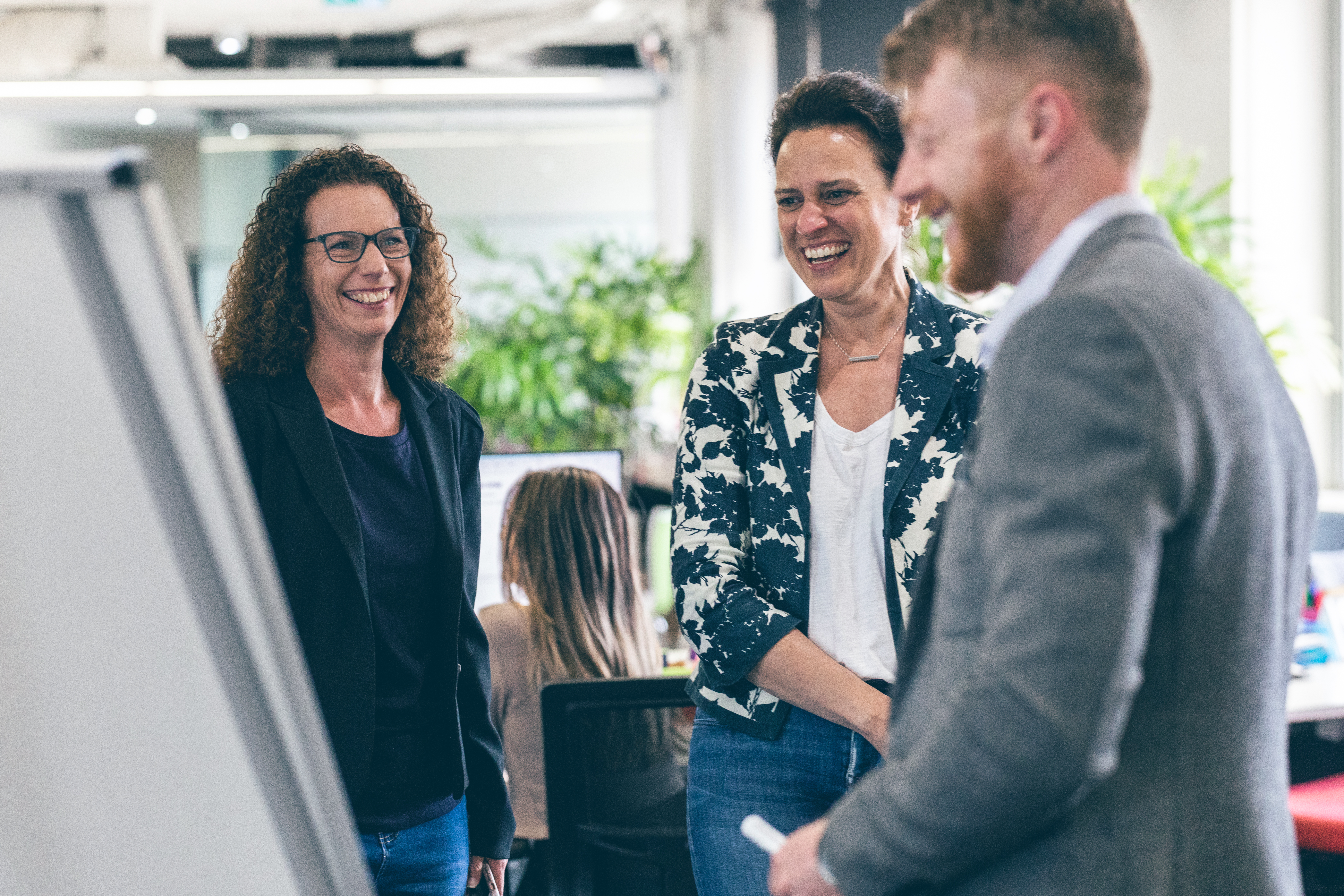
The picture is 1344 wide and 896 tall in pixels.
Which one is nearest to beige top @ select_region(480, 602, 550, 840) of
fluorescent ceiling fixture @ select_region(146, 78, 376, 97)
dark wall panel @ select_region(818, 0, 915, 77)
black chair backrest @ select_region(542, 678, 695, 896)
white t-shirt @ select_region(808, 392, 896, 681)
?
black chair backrest @ select_region(542, 678, 695, 896)

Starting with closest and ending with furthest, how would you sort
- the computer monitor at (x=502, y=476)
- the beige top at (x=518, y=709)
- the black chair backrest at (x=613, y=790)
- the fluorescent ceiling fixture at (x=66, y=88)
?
the black chair backrest at (x=613, y=790)
the beige top at (x=518, y=709)
the computer monitor at (x=502, y=476)
the fluorescent ceiling fixture at (x=66, y=88)

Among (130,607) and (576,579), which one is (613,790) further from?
(130,607)

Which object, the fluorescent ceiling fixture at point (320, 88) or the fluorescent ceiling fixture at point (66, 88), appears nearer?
the fluorescent ceiling fixture at point (66, 88)

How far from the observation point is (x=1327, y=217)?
3.80 metres

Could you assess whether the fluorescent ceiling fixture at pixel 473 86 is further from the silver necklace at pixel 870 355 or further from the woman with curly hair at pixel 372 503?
the silver necklace at pixel 870 355

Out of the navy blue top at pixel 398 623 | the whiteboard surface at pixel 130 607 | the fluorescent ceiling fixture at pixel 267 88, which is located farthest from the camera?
the fluorescent ceiling fixture at pixel 267 88

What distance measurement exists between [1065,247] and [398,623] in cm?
94

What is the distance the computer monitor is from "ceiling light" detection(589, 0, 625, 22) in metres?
4.69

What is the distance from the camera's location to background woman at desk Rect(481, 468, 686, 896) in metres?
2.16

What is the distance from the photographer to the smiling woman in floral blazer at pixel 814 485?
4.15ft

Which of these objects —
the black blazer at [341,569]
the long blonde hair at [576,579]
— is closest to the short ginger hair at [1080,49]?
the black blazer at [341,569]

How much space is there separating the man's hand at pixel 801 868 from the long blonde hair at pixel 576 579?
1.32 metres

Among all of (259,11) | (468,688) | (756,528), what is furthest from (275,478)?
(259,11)

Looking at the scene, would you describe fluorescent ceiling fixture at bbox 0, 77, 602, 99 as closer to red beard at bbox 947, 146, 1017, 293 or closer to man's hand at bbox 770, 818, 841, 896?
red beard at bbox 947, 146, 1017, 293
